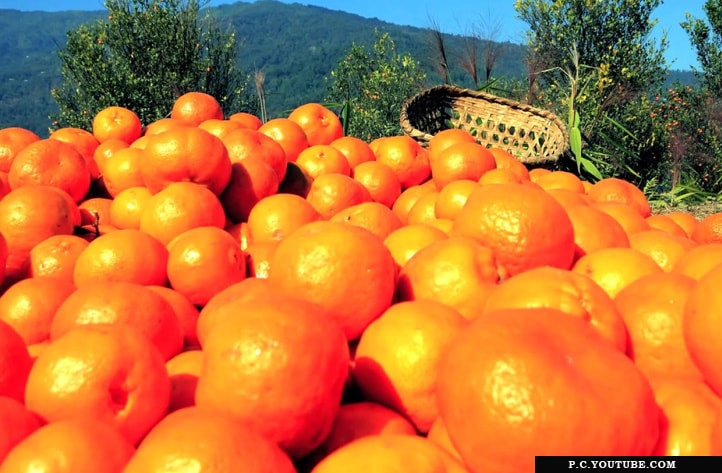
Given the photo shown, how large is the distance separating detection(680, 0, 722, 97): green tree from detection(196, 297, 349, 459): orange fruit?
1973 centimetres

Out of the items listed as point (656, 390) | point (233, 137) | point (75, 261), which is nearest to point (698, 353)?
→ point (656, 390)

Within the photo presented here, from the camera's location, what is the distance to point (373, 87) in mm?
23188

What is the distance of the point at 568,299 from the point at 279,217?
1326 millimetres

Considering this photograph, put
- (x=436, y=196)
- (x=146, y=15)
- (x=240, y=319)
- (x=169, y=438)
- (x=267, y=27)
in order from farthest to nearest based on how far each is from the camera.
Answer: (x=267, y=27), (x=146, y=15), (x=436, y=196), (x=240, y=319), (x=169, y=438)

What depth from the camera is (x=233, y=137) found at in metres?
2.89

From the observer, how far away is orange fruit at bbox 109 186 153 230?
8.39 feet

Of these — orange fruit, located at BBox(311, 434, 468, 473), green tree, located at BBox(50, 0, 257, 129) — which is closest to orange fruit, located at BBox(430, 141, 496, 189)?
orange fruit, located at BBox(311, 434, 468, 473)

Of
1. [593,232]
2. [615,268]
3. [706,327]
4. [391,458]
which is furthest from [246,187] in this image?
[706,327]

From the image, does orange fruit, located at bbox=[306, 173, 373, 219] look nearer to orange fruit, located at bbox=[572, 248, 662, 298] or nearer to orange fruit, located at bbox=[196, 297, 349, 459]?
orange fruit, located at bbox=[572, 248, 662, 298]

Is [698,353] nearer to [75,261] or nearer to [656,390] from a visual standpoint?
[656,390]

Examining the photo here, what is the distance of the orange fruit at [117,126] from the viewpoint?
3418 mm

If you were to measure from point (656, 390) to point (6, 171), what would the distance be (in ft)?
10.7

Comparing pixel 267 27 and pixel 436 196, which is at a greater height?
pixel 267 27

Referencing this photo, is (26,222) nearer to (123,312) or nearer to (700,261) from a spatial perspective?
(123,312)
